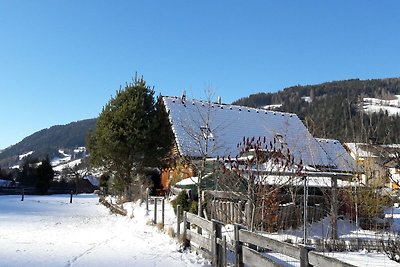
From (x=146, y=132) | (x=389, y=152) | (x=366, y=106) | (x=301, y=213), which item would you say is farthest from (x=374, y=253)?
(x=146, y=132)

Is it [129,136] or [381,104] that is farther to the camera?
[129,136]

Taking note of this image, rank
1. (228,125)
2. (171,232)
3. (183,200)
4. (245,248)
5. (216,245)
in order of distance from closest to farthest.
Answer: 1. (245,248)
2. (216,245)
3. (171,232)
4. (183,200)
5. (228,125)

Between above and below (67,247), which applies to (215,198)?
above

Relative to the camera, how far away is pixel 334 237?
44.7 ft

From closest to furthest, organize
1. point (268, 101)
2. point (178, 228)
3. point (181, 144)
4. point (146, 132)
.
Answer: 1. point (178, 228)
2. point (146, 132)
3. point (181, 144)
4. point (268, 101)

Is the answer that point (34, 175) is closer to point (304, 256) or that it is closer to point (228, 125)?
point (228, 125)

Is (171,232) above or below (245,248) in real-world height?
below

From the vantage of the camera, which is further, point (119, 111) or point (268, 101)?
point (268, 101)

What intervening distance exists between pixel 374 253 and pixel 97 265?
27.6 ft

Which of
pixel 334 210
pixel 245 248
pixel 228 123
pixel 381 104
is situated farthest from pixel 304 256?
pixel 228 123

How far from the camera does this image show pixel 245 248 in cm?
704

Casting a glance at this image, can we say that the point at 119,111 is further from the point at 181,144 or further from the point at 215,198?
the point at 215,198

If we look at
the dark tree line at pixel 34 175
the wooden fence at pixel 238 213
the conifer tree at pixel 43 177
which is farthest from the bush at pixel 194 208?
the conifer tree at pixel 43 177

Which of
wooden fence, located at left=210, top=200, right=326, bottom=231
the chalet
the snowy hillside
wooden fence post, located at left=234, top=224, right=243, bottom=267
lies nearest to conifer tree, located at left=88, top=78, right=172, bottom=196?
the chalet
